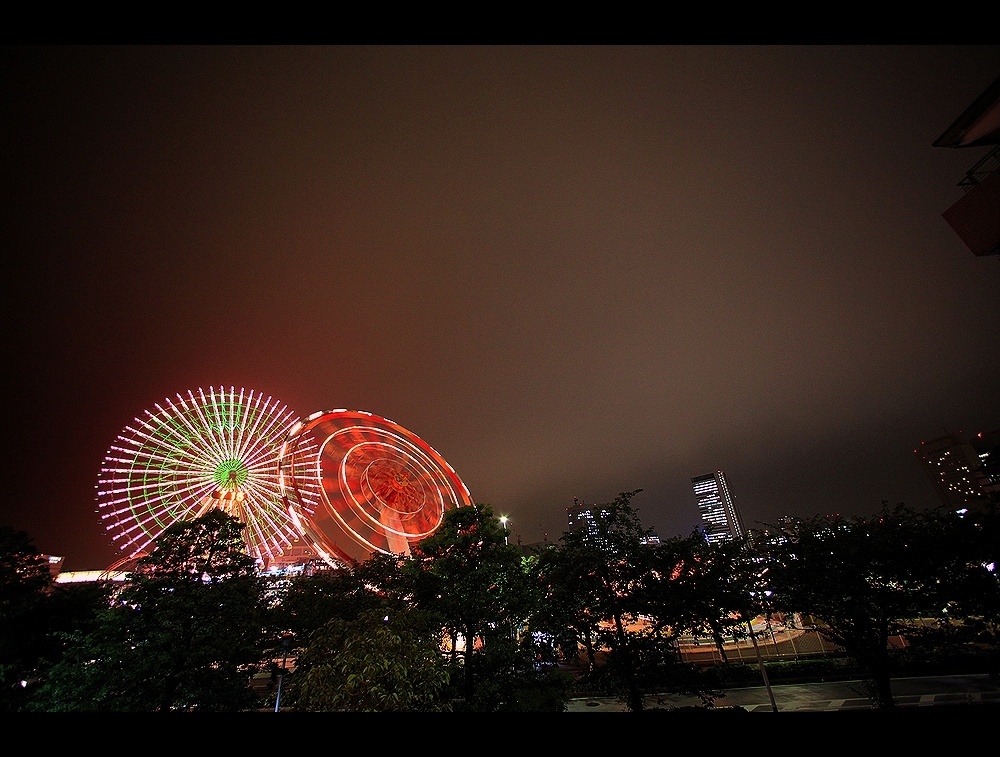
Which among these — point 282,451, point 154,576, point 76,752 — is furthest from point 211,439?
point 76,752

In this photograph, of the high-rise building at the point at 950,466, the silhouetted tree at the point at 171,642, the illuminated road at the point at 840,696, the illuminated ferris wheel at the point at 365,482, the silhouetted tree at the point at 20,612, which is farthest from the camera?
the high-rise building at the point at 950,466

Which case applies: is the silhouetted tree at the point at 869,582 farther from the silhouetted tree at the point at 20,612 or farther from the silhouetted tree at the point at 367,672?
the silhouetted tree at the point at 20,612

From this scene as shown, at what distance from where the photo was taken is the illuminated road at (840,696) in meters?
19.6

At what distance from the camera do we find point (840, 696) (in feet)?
75.3

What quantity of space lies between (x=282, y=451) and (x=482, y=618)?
72.8 ft

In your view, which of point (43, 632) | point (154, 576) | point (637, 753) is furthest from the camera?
point (43, 632)

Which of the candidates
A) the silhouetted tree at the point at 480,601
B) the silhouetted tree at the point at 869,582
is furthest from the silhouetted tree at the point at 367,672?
the silhouetted tree at the point at 869,582

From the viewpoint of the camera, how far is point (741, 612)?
15938 millimetres

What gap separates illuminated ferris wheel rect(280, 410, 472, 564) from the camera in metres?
29.5

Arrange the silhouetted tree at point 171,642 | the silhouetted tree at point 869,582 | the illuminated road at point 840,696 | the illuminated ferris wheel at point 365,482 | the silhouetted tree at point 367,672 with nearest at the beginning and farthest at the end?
the silhouetted tree at point 367,672
the silhouetted tree at point 171,642
the silhouetted tree at point 869,582
the illuminated road at point 840,696
the illuminated ferris wheel at point 365,482

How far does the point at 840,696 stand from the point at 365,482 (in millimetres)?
29375

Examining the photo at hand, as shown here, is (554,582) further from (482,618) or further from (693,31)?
(693,31)

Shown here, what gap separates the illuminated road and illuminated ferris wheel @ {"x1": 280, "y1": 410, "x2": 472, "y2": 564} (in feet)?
50.1

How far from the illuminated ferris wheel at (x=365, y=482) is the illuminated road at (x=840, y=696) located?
1527 centimetres
